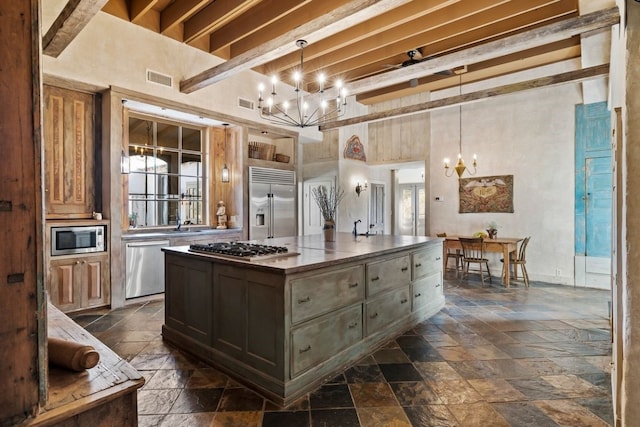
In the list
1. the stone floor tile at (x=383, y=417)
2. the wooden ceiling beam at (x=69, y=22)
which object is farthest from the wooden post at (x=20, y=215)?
the wooden ceiling beam at (x=69, y=22)

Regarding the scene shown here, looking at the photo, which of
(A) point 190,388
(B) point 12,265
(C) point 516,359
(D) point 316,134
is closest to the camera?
(B) point 12,265

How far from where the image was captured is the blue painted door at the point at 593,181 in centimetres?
555

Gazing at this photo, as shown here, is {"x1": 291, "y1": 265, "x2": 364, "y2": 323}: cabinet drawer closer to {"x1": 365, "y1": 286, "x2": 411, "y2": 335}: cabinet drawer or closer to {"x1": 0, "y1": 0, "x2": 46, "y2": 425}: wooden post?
{"x1": 365, "y1": 286, "x2": 411, "y2": 335}: cabinet drawer

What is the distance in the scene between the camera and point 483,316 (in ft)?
13.3

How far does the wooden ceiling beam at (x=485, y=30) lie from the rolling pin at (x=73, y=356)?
5313 mm

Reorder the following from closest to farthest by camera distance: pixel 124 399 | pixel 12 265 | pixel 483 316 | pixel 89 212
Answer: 1. pixel 12 265
2. pixel 124 399
3. pixel 483 316
4. pixel 89 212

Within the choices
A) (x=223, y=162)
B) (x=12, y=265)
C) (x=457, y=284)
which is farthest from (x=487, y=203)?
(x=12, y=265)

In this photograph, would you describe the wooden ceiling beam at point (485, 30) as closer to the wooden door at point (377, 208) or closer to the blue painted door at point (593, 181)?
the blue painted door at point (593, 181)

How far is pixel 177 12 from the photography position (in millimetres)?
4430

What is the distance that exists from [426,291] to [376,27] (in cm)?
346

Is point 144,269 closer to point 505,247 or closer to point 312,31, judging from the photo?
point 312,31

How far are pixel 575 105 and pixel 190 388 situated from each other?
23.0ft

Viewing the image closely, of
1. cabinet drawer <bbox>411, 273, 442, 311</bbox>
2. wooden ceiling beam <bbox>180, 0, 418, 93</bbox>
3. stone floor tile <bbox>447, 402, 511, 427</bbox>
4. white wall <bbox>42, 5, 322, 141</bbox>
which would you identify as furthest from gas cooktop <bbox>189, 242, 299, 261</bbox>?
white wall <bbox>42, 5, 322, 141</bbox>

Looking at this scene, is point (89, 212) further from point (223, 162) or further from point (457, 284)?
point (457, 284)
